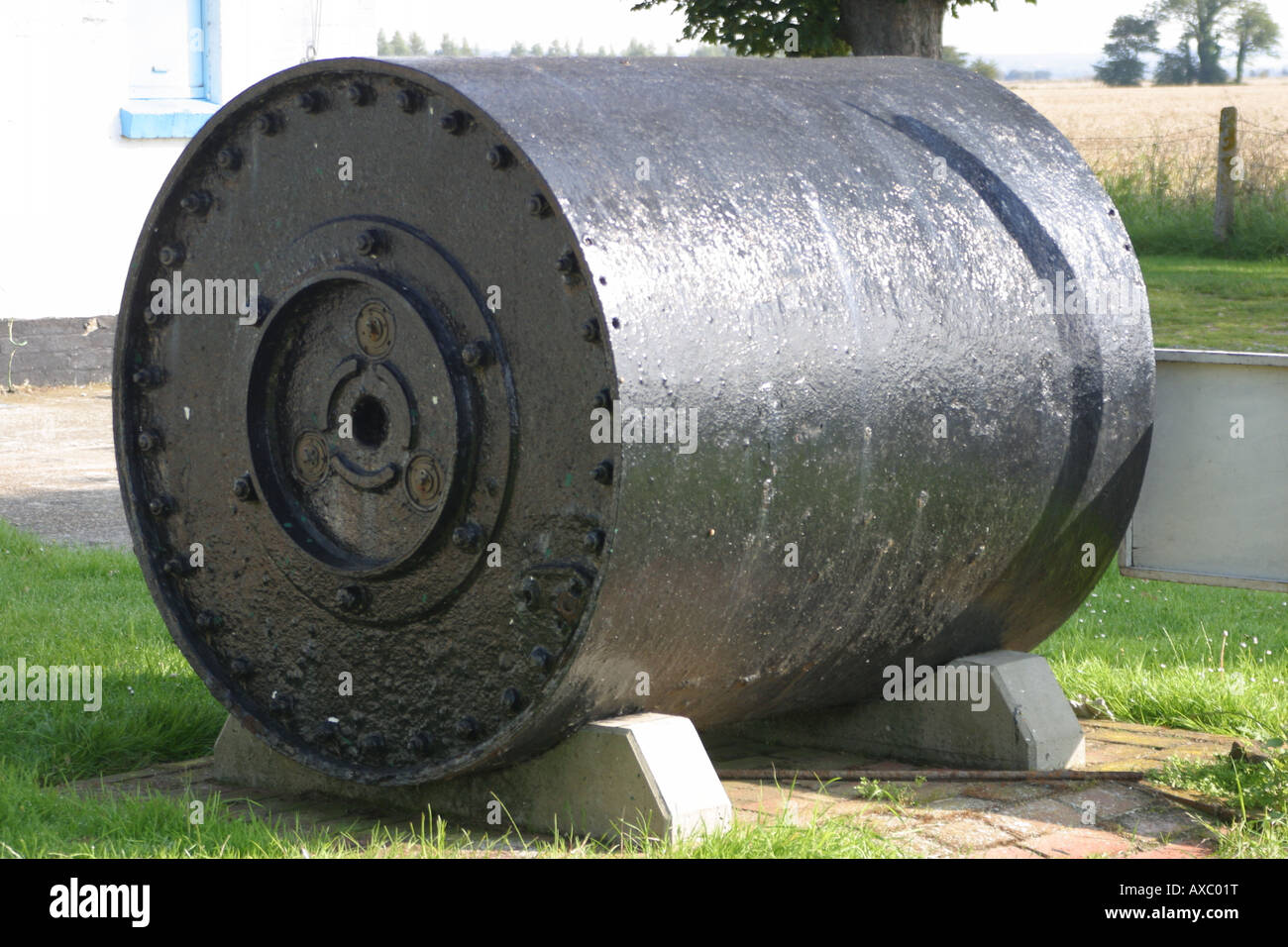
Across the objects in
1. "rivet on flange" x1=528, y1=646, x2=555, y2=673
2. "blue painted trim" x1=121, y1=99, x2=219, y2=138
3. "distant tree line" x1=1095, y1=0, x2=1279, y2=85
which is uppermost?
"distant tree line" x1=1095, y1=0, x2=1279, y2=85

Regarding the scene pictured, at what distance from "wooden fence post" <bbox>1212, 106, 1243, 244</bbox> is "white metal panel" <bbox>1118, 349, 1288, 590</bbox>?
13.7 m

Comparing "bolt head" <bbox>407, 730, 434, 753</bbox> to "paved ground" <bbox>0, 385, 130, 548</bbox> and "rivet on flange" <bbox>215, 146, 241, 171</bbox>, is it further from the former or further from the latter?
"paved ground" <bbox>0, 385, 130, 548</bbox>

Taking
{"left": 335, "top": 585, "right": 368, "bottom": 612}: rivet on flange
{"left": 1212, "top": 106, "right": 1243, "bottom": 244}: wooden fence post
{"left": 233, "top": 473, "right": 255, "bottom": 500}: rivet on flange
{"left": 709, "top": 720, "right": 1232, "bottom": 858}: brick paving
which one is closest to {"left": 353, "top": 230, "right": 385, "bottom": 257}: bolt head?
{"left": 233, "top": 473, "right": 255, "bottom": 500}: rivet on flange

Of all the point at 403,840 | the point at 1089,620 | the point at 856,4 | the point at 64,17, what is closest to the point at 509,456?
the point at 403,840

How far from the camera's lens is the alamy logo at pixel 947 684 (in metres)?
4.36

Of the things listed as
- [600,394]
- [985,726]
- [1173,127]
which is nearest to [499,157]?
[600,394]

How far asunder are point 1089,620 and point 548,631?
3538 mm

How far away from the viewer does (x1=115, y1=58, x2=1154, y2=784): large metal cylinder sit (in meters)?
3.44

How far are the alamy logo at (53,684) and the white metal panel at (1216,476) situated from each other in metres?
2.95

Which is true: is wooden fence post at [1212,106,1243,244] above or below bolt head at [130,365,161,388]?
above

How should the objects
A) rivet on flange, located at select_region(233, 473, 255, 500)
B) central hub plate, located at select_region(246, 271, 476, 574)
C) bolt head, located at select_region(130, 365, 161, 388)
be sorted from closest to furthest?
central hub plate, located at select_region(246, 271, 476, 574), rivet on flange, located at select_region(233, 473, 255, 500), bolt head, located at select_region(130, 365, 161, 388)

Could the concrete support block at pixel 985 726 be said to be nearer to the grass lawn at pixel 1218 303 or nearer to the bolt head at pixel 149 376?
the bolt head at pixel 149 376

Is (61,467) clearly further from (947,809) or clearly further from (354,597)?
(947,809)

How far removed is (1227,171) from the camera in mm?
17469
